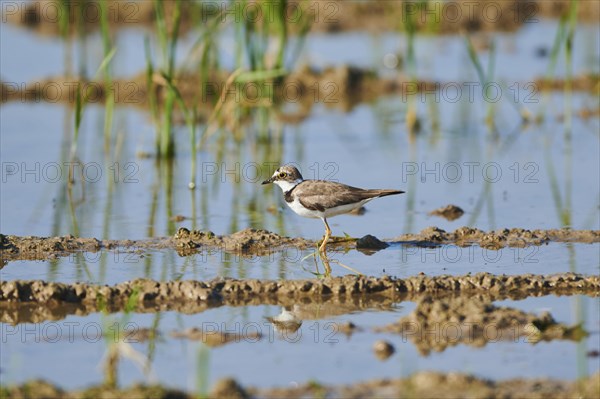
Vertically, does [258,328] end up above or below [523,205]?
below

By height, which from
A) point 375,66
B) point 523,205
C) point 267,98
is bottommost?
point 523,205

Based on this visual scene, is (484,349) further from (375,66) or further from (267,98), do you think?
(375,66)

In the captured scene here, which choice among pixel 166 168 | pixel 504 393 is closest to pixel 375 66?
pixel 166 168

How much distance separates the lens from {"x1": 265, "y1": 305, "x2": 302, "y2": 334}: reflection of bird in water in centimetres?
717

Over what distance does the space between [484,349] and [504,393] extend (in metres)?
0.79

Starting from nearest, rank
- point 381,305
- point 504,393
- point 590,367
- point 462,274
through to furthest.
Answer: point 504,393 → point 590,367 → point 381,305 → point 462,274

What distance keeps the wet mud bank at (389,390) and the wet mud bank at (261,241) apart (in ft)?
10.2

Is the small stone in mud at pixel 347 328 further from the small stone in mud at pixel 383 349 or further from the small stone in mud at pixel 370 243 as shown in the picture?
the small stone in mud at pixel 370 243

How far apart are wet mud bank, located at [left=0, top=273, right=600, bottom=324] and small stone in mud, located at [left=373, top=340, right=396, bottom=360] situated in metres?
0.99

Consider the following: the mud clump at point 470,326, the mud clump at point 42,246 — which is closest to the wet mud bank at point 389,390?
the mud clump at point 470,326

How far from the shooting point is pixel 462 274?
27.2 ft

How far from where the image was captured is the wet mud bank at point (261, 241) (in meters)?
9.12

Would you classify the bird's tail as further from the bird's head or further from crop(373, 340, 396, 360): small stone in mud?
crop(373, 340, 396, 360): small stone in mud

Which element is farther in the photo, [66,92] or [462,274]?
[66,92]
